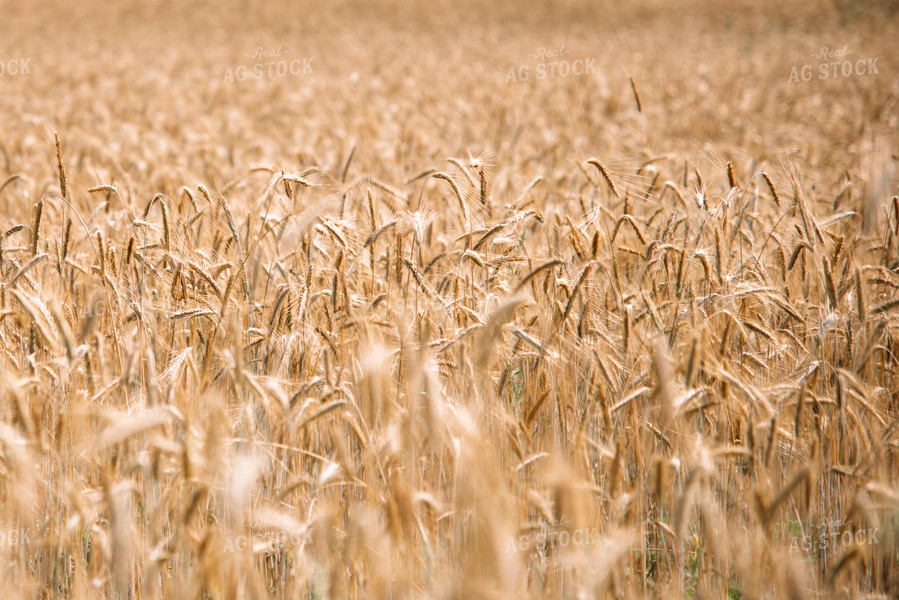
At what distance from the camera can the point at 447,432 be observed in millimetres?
1845

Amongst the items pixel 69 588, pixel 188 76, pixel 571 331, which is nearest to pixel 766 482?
pixel 571 331

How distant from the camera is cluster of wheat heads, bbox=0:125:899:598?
4.82ft

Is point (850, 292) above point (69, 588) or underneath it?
above

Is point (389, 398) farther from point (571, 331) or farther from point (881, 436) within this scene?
point (881, 436)

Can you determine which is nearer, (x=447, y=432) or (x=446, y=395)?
(x=447, y=432)

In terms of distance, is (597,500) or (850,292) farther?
(850,292)

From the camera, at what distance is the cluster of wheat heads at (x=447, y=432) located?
1469 millimetres

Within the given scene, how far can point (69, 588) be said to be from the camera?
72.1 inches

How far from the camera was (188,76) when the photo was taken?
39.0 ft

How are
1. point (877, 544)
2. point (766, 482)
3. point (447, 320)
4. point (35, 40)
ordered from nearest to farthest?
point (877, 544), point (766, 482), point (447, 320), point (35, 40)

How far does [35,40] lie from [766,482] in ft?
63.5

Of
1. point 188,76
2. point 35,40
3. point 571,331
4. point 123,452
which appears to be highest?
point 35,40

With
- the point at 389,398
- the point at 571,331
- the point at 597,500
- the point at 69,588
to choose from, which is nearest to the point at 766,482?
the point at 597,500

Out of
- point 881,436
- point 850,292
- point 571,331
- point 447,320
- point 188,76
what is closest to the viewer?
point 881,436
